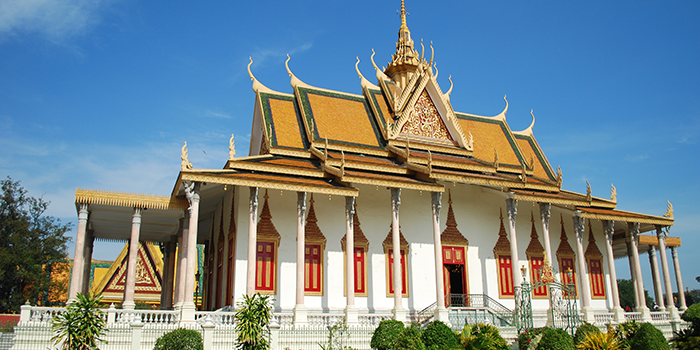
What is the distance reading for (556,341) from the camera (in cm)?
1217

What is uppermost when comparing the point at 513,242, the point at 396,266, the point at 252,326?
the point at 513,242

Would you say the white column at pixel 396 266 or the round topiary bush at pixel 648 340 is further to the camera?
the white column at pixel 396 266

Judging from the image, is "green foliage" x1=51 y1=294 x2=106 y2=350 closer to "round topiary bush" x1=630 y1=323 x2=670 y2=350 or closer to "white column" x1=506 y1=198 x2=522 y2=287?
"round topiary bush" x1=630 y1=323 x2=670 y2=350

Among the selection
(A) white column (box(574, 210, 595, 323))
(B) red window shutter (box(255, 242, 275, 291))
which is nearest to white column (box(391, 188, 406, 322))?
(B) red window shutter (box(255, 242, 275, 291))

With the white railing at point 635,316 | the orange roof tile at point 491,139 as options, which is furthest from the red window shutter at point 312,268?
the white railing at point 635,316

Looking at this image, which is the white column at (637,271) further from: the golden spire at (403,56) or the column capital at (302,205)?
the column capital at (302,205)

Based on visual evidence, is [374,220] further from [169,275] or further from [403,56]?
[403,56]

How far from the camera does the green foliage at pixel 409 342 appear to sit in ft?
37.7

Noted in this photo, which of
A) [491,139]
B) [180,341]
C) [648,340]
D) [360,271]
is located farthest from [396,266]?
[491,139]

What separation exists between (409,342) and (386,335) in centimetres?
155

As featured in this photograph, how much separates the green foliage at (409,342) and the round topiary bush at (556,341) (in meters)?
2.79

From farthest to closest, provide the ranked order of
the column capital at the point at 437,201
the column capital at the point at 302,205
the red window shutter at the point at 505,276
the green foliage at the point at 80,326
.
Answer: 1. the red window shutter at the point at 505,276
2. the column capital at the point at 437,201
3. the column capital at the point at 302,205
4. the green foliage at the point at 80,326

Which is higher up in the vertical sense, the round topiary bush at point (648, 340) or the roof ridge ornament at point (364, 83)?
the roof ridge ornament at point (364, 83)

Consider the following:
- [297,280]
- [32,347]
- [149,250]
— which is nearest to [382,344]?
[297,280]
